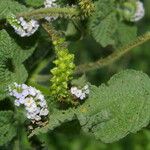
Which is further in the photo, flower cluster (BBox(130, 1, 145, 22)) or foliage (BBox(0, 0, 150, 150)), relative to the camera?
flower cluster (BBox(130, 1, 145, 22))

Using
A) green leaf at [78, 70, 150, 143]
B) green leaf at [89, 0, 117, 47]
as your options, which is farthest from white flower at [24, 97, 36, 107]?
green leaf at [89, 0, 117, 47]

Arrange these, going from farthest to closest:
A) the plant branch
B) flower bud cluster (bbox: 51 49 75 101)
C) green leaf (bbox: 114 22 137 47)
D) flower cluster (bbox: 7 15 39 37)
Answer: green leaf (bbox: 114 22 137 47) → the plant branch → flower cluster (bbox: 7 15 39 37) → flower bud cluster (bbox: 51 49 75 101)

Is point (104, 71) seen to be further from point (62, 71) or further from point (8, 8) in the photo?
point (62, 71)

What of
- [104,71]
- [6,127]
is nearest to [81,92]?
[6,127]

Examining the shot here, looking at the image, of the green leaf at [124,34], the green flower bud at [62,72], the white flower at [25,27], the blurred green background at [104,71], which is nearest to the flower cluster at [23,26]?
the white flower at [25,27]

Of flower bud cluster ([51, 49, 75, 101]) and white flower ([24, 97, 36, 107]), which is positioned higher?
flower bud cluster ([51, 49, 75, 101])

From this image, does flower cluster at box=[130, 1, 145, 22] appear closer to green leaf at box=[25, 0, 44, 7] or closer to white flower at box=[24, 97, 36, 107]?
green leaf at box=[25, 0, 44, 7]
